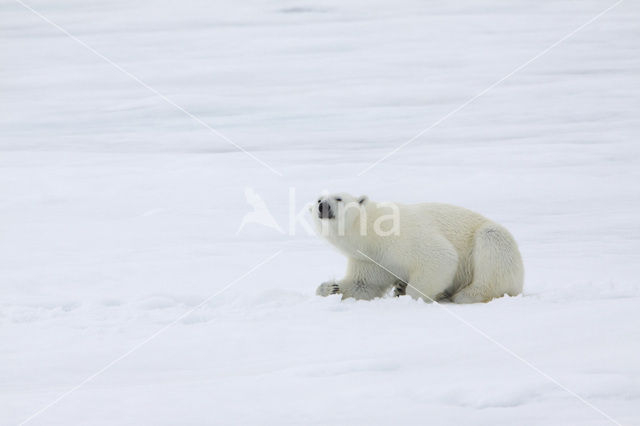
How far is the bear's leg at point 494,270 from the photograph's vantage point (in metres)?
4.43

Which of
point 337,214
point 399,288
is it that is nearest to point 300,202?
point 399,288

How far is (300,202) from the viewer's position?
8078 mm

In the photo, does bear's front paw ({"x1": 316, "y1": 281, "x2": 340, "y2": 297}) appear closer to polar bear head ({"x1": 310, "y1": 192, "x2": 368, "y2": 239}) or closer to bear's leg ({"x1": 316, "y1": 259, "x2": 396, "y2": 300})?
bear's leg ({"x1": 316, "y1": 259, "x2": 396, "y2": 300})

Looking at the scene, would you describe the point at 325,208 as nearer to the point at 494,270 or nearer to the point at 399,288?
the point at 399,288

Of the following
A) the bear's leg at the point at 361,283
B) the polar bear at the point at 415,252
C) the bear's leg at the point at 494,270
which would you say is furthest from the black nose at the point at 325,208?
the bear's leg at the point at 494,270

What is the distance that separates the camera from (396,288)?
4.67 m

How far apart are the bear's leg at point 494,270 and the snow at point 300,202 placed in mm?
186

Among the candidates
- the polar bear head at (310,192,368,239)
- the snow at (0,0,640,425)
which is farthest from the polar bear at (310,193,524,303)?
the snow at (0,0,640,425)

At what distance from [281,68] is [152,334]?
12.0m

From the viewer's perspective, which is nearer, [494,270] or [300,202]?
[494,270]

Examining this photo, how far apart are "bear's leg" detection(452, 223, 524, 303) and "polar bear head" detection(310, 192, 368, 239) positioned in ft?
2.23

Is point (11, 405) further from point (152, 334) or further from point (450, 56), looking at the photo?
point (450, 56)

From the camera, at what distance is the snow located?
3039 mm

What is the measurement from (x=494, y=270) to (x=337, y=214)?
Answer: 903mm
